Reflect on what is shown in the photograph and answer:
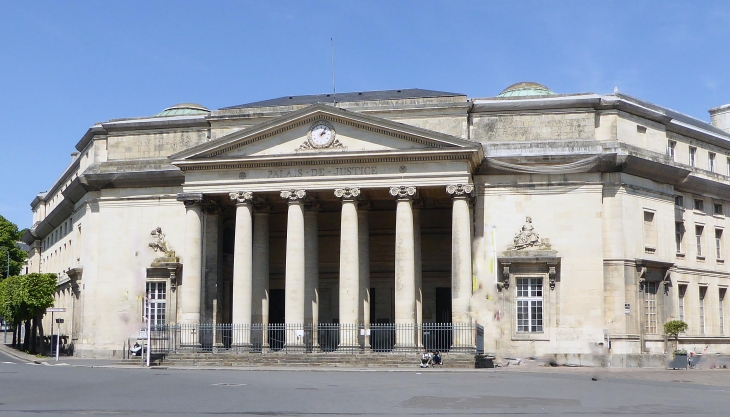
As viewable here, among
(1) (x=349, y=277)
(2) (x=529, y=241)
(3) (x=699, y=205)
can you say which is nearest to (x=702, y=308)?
(3) (x=699, y=205)

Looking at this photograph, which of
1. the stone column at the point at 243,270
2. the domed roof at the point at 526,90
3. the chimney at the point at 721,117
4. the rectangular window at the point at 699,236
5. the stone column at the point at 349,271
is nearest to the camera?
the stone column at the point at 349,271

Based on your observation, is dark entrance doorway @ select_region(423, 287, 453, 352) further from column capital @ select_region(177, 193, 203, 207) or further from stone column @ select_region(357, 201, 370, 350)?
column capital @ select_region(177, 193, 203, 207)

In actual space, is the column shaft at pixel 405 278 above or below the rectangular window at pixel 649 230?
below

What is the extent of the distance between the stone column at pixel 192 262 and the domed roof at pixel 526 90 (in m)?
19.1

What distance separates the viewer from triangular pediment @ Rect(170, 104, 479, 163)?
4662cm

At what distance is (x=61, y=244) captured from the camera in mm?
70438

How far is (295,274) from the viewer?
47.2 meters

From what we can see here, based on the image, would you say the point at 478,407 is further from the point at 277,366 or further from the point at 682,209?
the point at 682,209

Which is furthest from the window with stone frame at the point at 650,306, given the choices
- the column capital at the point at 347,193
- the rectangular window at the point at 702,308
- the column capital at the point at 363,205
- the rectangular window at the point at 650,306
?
the column capital at the point at 347,193

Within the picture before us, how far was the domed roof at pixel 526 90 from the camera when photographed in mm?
54625

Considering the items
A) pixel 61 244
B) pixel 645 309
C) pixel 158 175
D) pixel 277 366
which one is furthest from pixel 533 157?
pixel 61 244

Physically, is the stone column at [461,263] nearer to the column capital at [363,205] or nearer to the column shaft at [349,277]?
the column shaft at [349,277]

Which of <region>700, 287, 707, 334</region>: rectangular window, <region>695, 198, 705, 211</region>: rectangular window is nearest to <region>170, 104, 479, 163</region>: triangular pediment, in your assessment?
<region>695, 198, 705, 211</region>: rectangular window

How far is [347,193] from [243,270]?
6665 millimetres
